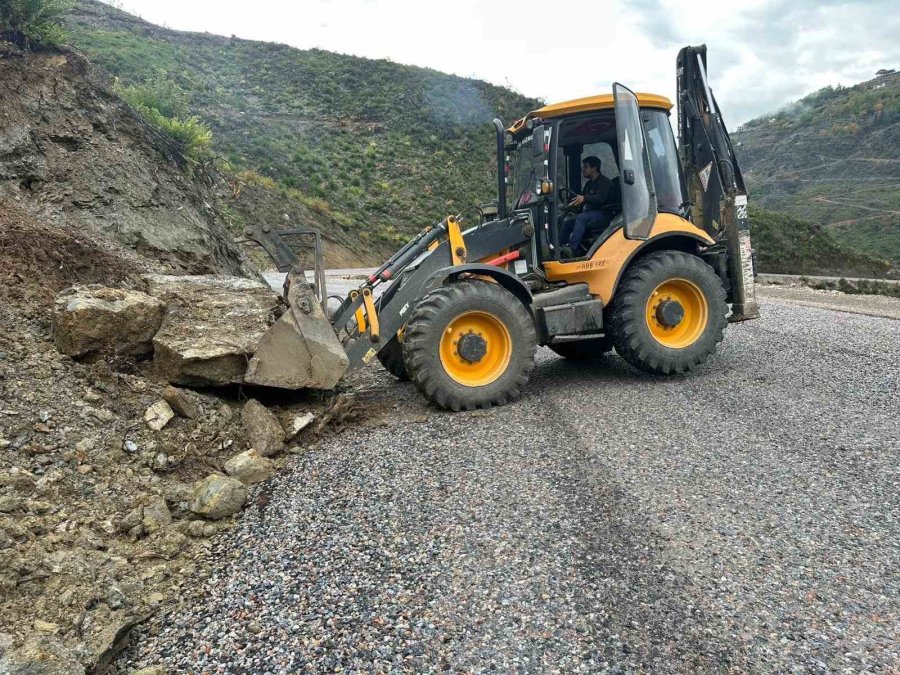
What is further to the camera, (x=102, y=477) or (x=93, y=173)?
(x=93, y=173)

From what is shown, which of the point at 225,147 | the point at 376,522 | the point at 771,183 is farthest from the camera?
the point at 771,183

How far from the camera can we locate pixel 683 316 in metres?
5.88

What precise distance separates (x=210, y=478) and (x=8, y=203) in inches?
163

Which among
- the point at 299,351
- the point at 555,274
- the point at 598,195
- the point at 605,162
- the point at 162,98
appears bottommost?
the point at 299,351

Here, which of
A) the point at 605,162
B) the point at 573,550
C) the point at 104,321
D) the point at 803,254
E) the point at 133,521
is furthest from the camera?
the point at 803,254

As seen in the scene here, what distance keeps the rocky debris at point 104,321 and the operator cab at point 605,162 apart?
3.43m

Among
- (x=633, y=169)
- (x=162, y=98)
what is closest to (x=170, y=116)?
(x=162, y=98)

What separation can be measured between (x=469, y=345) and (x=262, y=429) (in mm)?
1776

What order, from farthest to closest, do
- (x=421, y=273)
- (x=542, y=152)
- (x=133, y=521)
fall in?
(x=542, y=152) < (x=421, y=273) < (x=133, y=521)

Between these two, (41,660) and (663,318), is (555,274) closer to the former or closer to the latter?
(663,318)

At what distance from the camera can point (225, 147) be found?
1240 inches

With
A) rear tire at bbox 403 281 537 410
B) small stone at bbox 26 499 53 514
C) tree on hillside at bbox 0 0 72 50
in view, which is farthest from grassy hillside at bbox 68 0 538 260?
small stone at bbox 26 499 53 514

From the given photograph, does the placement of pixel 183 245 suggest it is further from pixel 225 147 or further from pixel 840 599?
pixel 225 147

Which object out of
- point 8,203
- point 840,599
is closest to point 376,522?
point 840,599
